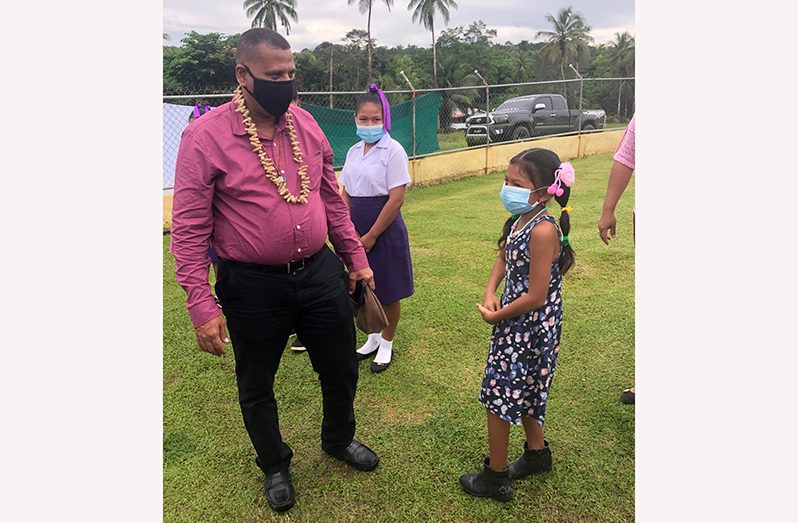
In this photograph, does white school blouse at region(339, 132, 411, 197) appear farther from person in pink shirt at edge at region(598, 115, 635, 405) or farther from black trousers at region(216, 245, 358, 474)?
person in pink shirt at edge at region(598, 115, 635, 405)

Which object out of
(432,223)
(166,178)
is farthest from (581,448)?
(166,178)

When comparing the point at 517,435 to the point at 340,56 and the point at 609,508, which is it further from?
the point at 340,56

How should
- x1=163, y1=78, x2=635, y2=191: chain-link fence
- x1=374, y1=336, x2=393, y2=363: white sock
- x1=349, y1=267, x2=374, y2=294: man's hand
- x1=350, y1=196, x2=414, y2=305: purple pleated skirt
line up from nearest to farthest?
x1=349, y1=267, x2=374, y2=294: man's hand → x1=350, y1=196, x2=414, y2=305: purple pleated skirt → x1=374, y1=336, x2=393, y2=363: white sock → x1=163, y1=78, x2=635, y2=191: chain-link fence

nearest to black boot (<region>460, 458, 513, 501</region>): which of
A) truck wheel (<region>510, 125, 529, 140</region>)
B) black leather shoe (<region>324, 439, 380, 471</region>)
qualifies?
black leather shoe (<region>324, 439, 380, 471</region>)

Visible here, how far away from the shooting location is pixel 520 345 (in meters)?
2.30

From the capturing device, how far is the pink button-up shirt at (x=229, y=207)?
2072 millimetres

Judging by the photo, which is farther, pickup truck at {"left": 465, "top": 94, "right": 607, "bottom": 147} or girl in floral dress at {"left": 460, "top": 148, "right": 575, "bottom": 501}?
pickup truck at {"left": 465, "top": 94, "right": 607, "bottom": 147}

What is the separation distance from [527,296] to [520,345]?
24cm

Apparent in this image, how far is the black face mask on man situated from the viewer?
2.14 meters

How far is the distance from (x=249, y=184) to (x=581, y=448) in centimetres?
208

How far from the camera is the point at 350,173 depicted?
3537 mm

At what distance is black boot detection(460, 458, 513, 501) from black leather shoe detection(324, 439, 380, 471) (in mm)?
480

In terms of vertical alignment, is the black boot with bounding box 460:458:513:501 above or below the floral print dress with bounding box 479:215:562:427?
below

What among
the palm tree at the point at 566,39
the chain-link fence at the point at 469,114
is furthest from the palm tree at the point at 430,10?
the chain-link fence at the point at 469,114
